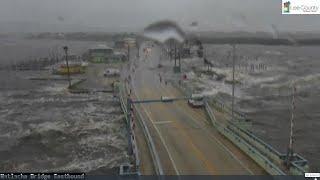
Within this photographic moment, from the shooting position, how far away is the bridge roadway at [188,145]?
3191 centimetres

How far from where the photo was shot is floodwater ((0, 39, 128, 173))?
44.1 metres

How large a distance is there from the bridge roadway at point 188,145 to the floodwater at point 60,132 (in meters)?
5.45

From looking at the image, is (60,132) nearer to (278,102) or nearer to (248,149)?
(248,149)

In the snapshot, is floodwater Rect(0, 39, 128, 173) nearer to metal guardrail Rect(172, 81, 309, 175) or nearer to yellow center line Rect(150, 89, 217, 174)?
yellow center line Rect(150, 89, 217, 174)

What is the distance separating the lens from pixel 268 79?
11200 centimetres

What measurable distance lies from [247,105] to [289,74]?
55048mm

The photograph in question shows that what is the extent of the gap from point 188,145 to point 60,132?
25.0 metres

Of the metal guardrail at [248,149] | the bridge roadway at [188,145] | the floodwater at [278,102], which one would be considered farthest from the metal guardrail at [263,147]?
the floodwater at [278,102]

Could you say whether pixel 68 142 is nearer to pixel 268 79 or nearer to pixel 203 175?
pixel 203 175

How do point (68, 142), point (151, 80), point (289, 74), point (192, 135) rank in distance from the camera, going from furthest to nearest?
point (289, 74) < point (151, 80) < point (68, 142) < point (192, 135)

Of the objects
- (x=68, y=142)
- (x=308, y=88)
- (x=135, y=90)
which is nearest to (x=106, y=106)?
(x=135, y=90)

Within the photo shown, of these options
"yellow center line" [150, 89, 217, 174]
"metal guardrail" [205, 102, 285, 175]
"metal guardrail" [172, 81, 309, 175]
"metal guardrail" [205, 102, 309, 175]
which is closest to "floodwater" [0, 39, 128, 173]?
"yellow center line" [150, 89, 217, 174]

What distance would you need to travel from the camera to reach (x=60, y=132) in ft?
185

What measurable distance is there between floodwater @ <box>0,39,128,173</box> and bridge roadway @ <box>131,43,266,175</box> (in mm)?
5453
